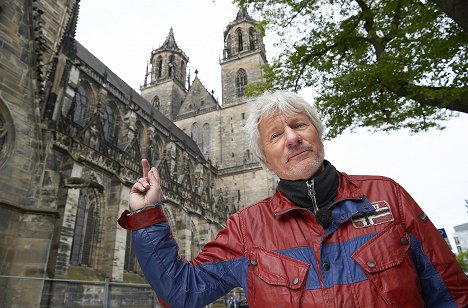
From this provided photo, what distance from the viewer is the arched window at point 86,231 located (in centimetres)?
1341

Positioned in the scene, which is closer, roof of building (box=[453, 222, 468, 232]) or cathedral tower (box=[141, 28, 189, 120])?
cathedral tower (box=[141, 28, 189, 120])

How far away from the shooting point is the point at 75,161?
11320 mm

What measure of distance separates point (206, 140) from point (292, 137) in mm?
35769

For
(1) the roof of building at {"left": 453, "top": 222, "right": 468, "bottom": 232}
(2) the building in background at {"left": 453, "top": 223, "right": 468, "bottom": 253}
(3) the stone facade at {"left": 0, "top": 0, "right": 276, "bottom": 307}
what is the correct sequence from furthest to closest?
1. (1) the roof of building at {"left": 453, "top": 222, "right": 468, "bottom": 232}
2. (2) the building in background at {"left": 453, "top": 223, "right": 468, "bottom": 253}
3. (3) the stone facade at {"left": 0, "top": 0, "right": 276, "bottom": 307}

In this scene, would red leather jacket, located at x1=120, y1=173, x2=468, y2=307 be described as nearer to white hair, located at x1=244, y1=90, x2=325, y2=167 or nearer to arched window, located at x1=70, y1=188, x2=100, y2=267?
white hair, located at x1=244, y1=90, x2=325, y2=167

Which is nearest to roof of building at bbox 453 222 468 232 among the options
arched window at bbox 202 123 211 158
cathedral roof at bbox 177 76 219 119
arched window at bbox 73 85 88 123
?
arched window at bbox 202 123 211 158

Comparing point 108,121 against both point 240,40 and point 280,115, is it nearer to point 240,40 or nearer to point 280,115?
point 280,115

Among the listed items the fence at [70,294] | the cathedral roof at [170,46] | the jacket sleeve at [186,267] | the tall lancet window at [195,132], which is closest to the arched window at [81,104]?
the fence at [70,294]

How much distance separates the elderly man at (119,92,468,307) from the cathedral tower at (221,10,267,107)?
116ft

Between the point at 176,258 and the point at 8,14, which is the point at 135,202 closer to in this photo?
the point at 176,258

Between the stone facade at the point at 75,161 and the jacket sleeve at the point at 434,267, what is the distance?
7296mm

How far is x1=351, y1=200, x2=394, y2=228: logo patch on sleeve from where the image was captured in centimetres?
126

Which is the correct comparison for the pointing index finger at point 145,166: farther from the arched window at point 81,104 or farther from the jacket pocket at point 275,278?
the arched window at point 81,104

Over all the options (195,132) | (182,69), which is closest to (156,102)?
(182,69)
